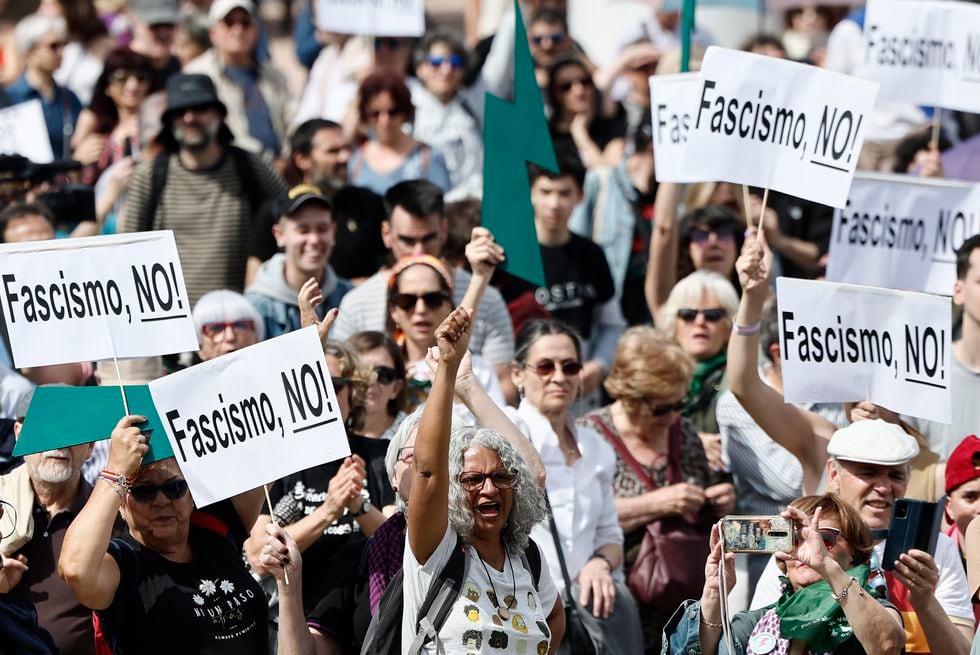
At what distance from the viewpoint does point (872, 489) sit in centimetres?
643

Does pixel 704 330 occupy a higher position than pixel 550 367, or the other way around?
pixel 550 367

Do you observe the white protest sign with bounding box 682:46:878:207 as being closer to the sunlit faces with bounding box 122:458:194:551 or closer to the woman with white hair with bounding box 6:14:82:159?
the sunlit faces with bounding box 122:458:194:551

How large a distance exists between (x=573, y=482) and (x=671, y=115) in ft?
6.18

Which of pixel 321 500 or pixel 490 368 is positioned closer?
pixel 321 500

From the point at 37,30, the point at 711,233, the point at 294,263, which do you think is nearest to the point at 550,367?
the point at 294,263

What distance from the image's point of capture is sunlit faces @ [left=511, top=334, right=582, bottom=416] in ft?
24.8

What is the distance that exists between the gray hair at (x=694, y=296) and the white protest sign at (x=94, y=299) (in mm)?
3161

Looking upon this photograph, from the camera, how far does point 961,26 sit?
9133 mm

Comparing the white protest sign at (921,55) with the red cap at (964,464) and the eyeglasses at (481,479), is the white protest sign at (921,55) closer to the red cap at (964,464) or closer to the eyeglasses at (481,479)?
the red cap at (964,464)

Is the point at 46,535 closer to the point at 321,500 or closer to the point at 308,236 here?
the point at 321,500

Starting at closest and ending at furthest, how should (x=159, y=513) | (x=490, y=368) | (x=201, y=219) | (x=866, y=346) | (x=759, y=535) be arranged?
(x=759, y=535) → (x=159, y=513) → (x=866, y=346) → (x=490, y=368) → (x=201, y=219)

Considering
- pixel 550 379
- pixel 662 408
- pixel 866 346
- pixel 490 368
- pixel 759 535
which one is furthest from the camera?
pixel 490 368

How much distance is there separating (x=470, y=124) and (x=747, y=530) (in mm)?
6133

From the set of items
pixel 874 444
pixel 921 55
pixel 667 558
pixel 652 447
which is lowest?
pixel 667 558
